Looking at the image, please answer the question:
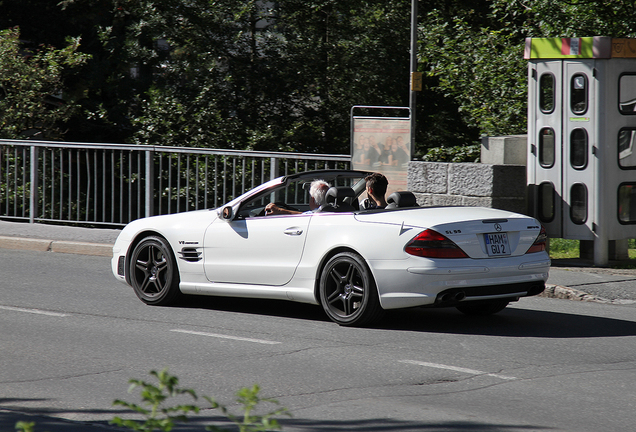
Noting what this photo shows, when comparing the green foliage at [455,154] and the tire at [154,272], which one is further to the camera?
the green foliage at [455,154]

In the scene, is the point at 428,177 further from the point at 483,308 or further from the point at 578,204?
the point at 483,308

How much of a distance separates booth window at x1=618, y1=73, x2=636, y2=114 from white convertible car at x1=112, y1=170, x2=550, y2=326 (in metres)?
3.83

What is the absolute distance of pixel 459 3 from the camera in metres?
24.0

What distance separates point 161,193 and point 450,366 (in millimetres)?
9302

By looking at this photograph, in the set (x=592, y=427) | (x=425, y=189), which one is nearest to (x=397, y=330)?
(x=592, y=427)

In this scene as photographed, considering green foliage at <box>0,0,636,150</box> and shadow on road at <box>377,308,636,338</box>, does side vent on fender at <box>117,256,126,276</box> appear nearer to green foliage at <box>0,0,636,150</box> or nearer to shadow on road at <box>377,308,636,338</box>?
shadow on road at <box>377,308,636,338</box>

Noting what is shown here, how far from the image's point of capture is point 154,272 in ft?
30.1

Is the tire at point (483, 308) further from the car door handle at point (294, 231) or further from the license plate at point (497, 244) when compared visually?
the car door handle at point (294, 231)

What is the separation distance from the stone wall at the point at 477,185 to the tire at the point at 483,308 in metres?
2.97

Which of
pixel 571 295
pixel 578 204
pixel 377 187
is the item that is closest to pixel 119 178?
pixel 377 187

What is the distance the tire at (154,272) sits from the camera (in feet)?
29.5

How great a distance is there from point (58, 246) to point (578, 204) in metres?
7.75

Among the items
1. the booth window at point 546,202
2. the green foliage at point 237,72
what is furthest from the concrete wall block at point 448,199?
the green foliage at point 237,72

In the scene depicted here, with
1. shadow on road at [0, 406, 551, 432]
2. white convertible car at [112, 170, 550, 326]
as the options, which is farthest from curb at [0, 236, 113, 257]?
shadow on road at [0, 406, 551, 432]
